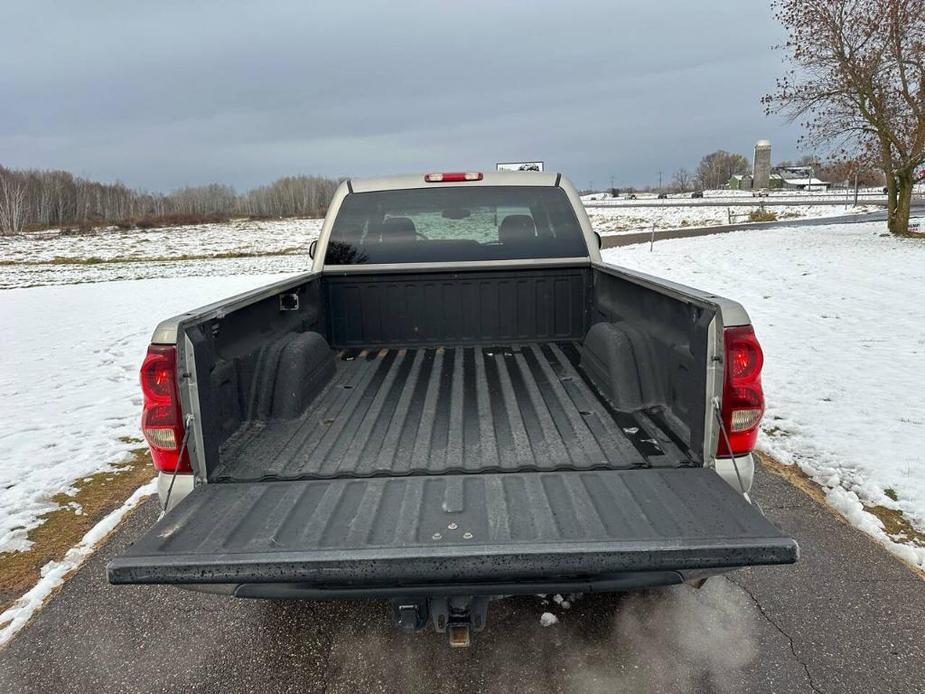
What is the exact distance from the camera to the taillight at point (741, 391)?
2104 millimetres

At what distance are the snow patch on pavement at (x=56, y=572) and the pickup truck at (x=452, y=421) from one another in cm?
132

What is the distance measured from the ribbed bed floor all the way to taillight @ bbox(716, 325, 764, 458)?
22 cm

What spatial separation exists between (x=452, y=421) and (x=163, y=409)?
4.39 feet

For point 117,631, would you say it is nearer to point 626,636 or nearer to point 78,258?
point 626,636

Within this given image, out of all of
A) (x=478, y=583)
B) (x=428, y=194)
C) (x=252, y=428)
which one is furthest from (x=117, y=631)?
(x=428, y=194)

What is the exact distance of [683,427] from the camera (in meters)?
2.45

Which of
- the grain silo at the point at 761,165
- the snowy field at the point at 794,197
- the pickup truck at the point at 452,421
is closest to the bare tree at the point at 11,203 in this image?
the snowy field at the point at 794,197

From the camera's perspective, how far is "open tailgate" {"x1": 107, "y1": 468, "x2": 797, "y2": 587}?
5.53ft

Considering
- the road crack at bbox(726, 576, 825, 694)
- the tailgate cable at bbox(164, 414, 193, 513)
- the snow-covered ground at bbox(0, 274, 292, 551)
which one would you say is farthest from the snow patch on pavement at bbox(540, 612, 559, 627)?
the snow-covered ground at bbox(0, 274, 292, 551)

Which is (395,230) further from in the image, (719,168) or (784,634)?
(719,168)

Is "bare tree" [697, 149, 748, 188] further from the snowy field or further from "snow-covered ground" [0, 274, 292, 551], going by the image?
"snow-covered ground" [0, 274, 292, 551]

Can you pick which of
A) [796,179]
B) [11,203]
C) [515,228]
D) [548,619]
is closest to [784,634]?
[548,619]

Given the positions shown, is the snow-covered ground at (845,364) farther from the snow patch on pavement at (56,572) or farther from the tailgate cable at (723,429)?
the snow patch on pavement at (56,572)

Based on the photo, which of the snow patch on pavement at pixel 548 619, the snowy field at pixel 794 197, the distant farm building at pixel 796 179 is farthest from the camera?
the distant farm building at pixel 796 179
